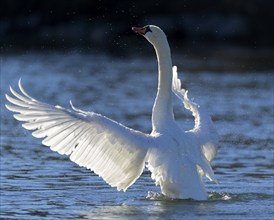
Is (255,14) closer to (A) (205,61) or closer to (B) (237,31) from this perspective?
(B) (237,31)

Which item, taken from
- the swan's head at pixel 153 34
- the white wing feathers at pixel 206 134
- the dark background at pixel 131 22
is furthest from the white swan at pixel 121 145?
the dark background at pixel 131 22

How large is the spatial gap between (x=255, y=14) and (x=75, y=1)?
11517mm

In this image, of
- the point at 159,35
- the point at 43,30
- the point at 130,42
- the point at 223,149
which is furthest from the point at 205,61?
the point at 159,35

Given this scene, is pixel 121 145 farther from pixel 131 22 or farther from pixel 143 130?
pixel 131 22

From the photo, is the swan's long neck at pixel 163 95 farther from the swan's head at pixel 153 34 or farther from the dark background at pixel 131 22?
the dark background at pixel 131 22

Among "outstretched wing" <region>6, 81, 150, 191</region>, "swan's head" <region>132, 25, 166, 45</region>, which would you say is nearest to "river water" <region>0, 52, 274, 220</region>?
"outstretched wing" <region>6, 81, 150, 191</region>

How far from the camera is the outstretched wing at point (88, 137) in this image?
11.8 metres

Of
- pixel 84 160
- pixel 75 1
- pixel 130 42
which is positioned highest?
pixel 75 1

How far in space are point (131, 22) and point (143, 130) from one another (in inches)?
1415

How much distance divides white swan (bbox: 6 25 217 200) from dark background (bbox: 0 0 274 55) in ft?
121

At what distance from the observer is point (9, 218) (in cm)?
1111

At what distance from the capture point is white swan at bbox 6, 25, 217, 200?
11.8 meters

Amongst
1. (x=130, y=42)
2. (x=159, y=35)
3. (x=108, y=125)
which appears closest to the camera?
(x=108, y=125)

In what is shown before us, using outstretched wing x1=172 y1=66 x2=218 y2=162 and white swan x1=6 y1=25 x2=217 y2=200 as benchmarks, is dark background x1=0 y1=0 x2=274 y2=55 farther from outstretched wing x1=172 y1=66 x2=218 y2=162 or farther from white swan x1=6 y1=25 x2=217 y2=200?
white swan x1=6 y1=25 x2=217 y2=200
